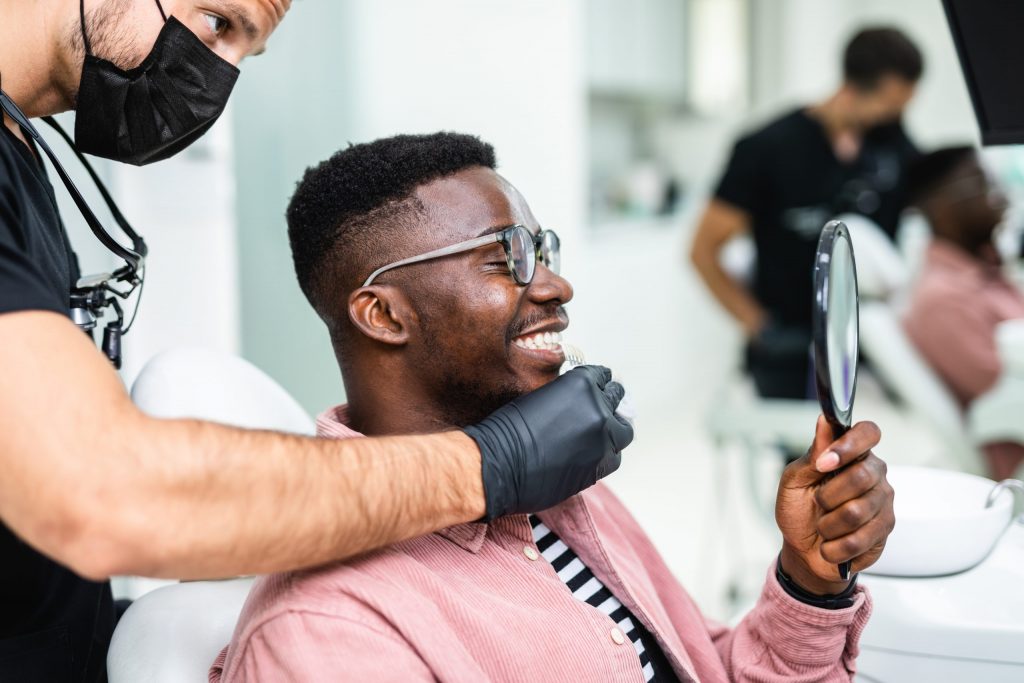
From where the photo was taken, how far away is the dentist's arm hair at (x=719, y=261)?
10.3 ft

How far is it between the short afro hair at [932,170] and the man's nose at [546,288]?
228 centimetres

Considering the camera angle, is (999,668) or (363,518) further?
(999,668)

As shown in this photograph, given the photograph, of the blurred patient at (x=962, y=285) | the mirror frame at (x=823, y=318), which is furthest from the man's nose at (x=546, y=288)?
the blurred patient at (x=962, y=285)

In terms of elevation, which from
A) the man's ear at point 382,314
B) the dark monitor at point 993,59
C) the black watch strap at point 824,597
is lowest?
the black watch strap at point 824,597

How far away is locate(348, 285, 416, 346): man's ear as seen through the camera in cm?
109

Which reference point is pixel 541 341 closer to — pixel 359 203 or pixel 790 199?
pixel 359 203

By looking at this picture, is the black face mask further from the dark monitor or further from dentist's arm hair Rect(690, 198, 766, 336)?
dentist's arm hair Rect(690, 198, 766, 336)

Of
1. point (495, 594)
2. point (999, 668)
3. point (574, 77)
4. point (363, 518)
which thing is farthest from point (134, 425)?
point (574, 77)

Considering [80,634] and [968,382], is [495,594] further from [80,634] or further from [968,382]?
[968,382]

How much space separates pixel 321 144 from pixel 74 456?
171 cm

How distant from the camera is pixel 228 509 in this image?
0.75 meters

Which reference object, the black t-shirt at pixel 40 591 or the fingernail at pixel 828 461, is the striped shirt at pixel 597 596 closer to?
the fingernail at pixel 828 461

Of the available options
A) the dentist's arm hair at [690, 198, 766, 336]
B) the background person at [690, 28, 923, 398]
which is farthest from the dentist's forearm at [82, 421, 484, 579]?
the dentist's arm hair at [690, 198, 766, 336]

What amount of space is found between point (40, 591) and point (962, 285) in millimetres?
2637
